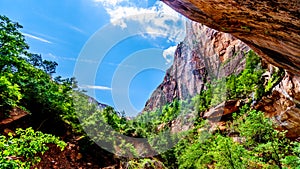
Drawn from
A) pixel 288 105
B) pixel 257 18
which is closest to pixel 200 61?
pixel 288 105

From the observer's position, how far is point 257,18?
4.29 meters

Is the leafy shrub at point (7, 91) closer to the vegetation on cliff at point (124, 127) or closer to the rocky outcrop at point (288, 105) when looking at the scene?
the vegetation on cliff at point (124, 127)

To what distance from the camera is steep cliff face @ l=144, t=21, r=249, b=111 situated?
1131 inches

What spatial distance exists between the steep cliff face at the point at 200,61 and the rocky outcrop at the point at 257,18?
855 inches

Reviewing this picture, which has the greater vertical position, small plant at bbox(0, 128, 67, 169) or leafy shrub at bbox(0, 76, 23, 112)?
leafy shrub at bbox(0, 76, 23, 112)

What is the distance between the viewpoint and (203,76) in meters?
33.3

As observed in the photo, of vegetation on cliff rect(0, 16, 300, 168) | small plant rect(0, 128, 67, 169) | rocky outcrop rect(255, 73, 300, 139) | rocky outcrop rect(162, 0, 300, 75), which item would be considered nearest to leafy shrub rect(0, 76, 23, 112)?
vegetation on cliff rect(0, 16, 300, 168)

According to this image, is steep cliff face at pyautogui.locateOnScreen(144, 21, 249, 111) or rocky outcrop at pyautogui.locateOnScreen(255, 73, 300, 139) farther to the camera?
steep cliff face at pyautogui.locateOnScreen(144, 21, 249, 111)

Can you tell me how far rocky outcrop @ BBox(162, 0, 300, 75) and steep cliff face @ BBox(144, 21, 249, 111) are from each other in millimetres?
21723

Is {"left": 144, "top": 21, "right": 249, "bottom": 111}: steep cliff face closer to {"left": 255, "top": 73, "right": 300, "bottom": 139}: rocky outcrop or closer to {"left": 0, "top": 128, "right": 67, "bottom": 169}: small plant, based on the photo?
{"left": 255, "top": 73, "right": 300, "bottom": 139}: rocky outcrop

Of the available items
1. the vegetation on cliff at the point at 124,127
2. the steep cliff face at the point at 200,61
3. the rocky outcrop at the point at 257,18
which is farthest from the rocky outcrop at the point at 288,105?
the steep cliff face at the point at 200,61

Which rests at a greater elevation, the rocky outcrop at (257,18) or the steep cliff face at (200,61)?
the steep cliff face at (200,61)

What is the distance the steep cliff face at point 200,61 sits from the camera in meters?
28.7

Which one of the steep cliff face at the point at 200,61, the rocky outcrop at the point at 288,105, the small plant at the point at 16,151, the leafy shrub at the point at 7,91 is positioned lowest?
the small plant at the point at 16,151
